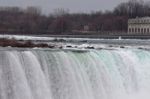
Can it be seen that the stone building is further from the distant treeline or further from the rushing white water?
the rushing white water

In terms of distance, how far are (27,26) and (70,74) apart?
76.4 metres

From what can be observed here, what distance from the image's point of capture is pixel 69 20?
11225cm

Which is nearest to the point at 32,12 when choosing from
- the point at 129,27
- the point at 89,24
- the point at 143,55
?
the point at 89,24

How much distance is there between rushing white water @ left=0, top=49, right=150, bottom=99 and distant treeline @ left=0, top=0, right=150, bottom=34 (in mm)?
60834

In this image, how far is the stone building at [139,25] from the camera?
10881 centimetres

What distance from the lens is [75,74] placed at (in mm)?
23750

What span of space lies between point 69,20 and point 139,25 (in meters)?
15.7

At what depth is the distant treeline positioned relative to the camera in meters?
96.5

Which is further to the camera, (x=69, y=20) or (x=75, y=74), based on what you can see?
(x=69, y=20)

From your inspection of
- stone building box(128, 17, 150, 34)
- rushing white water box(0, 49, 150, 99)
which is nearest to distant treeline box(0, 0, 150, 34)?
stone building box(128, 17, 150, 34)

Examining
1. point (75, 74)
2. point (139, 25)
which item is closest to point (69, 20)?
point (139, 25)

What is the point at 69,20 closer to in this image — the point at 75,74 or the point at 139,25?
the point at 139,25

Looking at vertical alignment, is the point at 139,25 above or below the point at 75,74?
below

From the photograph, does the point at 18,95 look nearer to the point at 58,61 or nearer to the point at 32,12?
the point at 58,61
